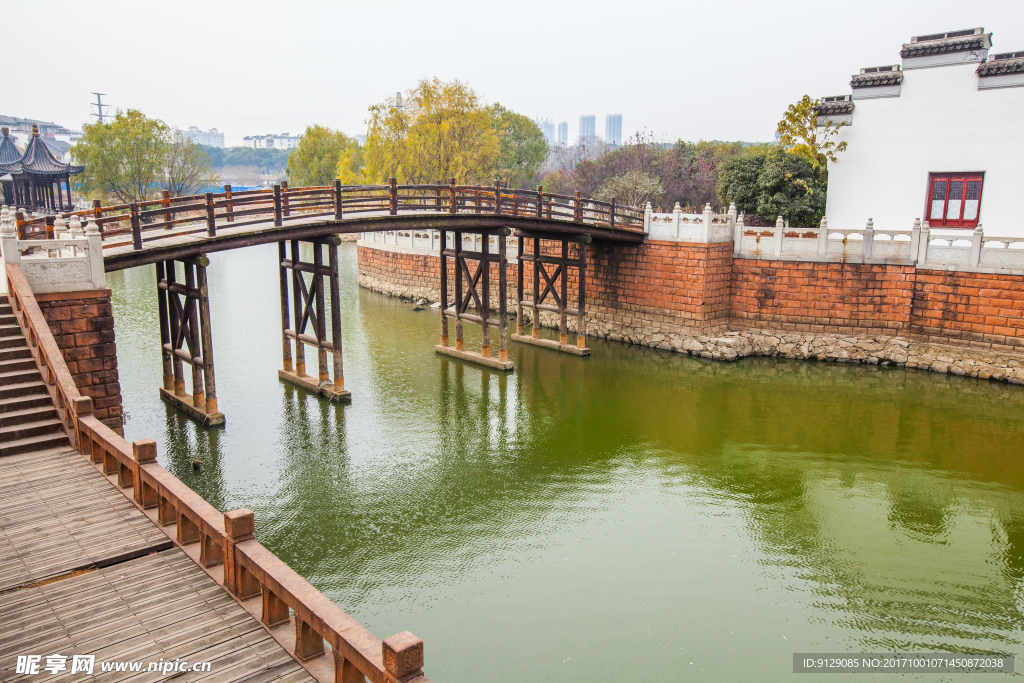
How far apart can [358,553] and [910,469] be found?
9.69m

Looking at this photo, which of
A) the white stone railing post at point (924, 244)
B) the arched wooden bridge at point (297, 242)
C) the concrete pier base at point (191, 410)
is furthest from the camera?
the white stone railing post at point (924, 244)

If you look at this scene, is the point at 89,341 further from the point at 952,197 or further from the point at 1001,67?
the point at 1001,67

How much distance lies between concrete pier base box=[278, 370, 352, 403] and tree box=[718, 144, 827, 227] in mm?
15661

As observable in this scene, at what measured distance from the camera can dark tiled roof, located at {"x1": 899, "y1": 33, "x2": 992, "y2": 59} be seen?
20.2 metres

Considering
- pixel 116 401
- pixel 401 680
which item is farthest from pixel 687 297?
pixel 401 680

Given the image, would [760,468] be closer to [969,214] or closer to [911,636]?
[911,636]

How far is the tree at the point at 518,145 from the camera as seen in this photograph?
182 feet

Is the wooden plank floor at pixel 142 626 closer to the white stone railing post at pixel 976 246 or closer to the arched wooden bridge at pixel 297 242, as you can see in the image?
the arched wooden bridge at pixel 297 242

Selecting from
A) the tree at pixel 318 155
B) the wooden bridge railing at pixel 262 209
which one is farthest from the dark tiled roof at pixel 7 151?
the wooden bridge railing at pixel 262 209

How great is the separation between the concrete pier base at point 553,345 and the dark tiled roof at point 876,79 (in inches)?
468

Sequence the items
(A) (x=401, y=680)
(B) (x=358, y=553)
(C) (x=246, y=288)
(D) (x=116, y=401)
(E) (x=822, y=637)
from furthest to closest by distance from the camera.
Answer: (C) (x=246, y=288), (D) (x=116, y=401), (B) (x=358, y=553), (E) (x=822, y=637), (A) (x=401, y=680)

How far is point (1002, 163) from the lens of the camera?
2002 cm

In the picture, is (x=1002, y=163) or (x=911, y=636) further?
(x=1002, y=163)

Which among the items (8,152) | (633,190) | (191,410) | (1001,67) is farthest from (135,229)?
(8,152)
